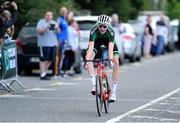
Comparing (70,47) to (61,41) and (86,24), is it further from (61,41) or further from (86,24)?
(86,24)

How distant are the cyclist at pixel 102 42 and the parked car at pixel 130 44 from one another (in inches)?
615

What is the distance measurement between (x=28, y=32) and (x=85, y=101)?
25.8 ft

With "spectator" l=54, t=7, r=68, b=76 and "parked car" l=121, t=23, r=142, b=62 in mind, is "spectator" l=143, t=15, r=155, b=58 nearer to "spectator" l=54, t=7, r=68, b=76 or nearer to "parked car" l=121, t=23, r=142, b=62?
"parked car" l=121, t=23, r=142, b=62

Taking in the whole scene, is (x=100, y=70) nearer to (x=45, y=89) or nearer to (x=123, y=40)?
(x=45, y=89)

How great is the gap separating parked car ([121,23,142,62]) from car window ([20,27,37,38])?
720 centimetres

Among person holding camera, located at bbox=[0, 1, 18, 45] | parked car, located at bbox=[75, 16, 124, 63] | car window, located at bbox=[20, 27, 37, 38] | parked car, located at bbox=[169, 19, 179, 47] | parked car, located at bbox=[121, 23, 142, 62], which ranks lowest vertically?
parked car, located at bbox=[169, 19, 179, 47]

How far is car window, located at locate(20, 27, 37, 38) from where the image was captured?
74.1 ft

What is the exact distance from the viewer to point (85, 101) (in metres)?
15.3

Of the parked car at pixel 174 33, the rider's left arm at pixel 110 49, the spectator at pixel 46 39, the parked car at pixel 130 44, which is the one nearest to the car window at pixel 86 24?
the parked car at pixel 130 44

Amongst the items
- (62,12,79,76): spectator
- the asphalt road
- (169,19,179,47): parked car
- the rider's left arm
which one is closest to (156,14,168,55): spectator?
(169,19,179,47): parked car

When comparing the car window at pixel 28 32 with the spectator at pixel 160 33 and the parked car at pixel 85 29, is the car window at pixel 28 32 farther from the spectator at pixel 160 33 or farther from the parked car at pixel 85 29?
the spectator at pixel 160 33

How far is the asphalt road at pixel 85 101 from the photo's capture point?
41.3 ft

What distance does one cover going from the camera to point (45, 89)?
18141 mm

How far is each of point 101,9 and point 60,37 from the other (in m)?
15.8
